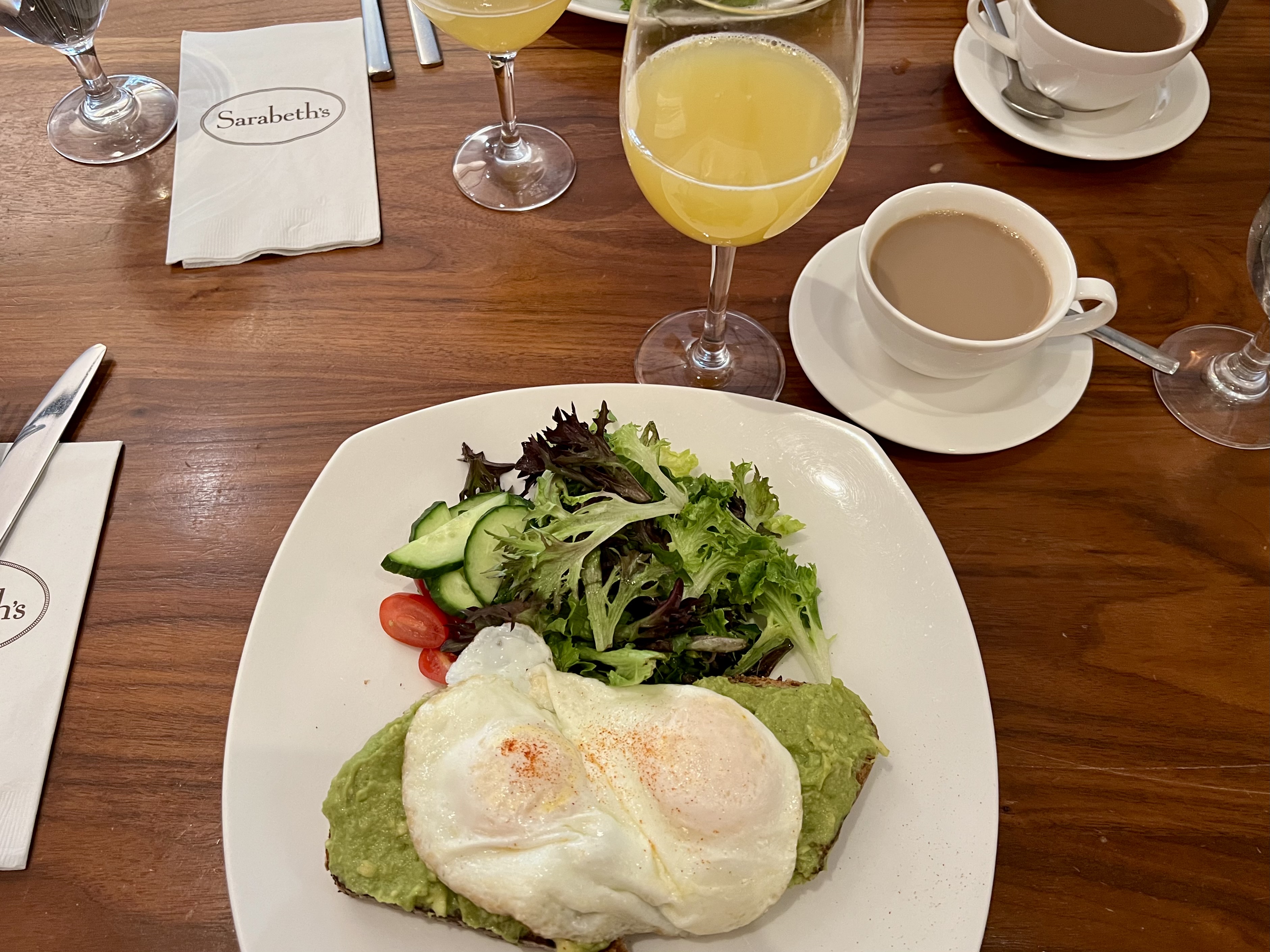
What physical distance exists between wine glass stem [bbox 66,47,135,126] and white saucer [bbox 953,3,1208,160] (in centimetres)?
223

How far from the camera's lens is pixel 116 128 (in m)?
2.36

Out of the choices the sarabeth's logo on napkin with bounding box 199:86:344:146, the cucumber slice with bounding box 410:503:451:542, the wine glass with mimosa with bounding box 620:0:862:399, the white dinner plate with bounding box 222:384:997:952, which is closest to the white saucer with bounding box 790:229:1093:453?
the white dinner plate with bounding box 222:384:997:952


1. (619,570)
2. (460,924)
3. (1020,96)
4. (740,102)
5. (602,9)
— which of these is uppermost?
(740,102)

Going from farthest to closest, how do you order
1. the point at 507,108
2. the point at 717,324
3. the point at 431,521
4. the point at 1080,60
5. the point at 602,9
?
the point at 602,9
the point at 507,108
the point at 1080,60
the point at 717,324
the point at 431,521

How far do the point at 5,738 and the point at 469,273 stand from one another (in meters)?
1.31

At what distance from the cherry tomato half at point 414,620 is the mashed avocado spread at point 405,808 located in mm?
145

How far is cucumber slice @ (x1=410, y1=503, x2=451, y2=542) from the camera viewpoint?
5.42 ft

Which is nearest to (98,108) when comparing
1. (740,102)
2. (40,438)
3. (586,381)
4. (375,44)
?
(375,44)

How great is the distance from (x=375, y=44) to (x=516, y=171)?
61 centimetres

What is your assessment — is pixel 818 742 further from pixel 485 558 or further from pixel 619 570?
pixel 485 558

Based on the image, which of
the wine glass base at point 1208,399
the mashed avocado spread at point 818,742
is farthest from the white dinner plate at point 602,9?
the mashed avocado spread at point 818,742

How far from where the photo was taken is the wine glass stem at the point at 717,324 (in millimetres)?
1807

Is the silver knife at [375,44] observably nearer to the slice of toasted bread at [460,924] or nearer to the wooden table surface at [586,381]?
the wooden table surface at [586,381]

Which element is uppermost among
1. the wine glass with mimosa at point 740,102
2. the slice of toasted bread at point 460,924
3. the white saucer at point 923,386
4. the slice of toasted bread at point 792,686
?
the wine glass with mimosa at point 740,102
